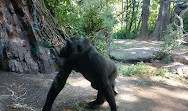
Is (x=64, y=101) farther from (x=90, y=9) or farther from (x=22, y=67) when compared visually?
(x=90, y=9)

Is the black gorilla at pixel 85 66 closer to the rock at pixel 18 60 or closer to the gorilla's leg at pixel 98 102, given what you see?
the gorilla's leg at pixel 98 102

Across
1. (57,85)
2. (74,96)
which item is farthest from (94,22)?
(57,85)

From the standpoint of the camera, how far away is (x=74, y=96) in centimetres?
333

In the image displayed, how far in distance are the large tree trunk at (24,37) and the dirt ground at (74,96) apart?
12.2 inches

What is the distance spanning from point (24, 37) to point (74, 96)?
2174mm

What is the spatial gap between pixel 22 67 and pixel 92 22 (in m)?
3.59

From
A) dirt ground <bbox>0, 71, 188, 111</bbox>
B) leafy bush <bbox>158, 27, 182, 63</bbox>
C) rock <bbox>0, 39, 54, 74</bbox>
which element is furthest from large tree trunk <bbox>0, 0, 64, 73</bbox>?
leafy bush <bbox>158, 27, 182, 63</bbox>

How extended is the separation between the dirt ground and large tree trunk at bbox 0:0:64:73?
31 cm

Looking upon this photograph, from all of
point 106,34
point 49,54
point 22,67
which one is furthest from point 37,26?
point 106,34

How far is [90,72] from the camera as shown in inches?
90.0

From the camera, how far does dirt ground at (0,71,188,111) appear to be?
2.66m

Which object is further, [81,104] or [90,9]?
[90,9]

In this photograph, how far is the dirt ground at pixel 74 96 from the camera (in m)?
2.66

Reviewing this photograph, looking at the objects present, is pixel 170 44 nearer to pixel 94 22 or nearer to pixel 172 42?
pixel 172 42
